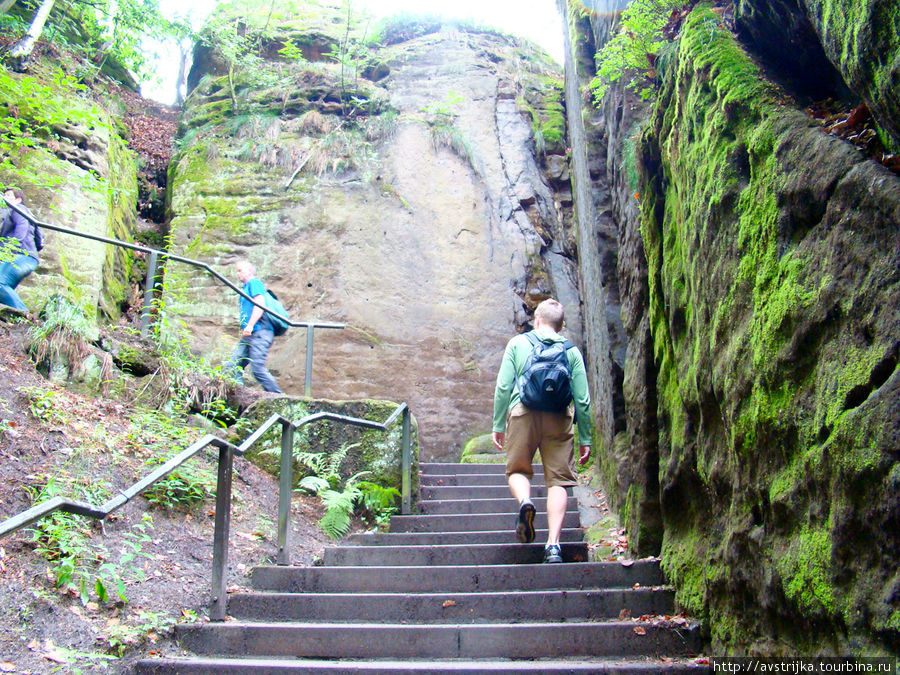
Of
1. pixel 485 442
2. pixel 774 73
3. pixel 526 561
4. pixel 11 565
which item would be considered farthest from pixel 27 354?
pixel 774 73

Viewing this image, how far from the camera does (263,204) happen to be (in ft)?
35.5

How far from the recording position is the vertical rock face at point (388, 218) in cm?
964

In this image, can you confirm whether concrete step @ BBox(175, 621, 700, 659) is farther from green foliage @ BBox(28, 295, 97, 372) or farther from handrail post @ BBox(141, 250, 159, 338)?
handrail post @ BBox(141, 250, 159, 338)

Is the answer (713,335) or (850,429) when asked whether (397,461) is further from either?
(850,429)

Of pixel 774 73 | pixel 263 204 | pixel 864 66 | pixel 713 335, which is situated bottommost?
pixel 713 335

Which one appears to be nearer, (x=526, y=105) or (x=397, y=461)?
(x=397, y=461)

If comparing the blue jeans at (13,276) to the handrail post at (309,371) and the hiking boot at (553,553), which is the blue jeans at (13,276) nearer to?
the handrail post at (309,371)

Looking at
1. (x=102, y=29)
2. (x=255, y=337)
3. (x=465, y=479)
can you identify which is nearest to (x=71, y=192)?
(x=255, y=337)

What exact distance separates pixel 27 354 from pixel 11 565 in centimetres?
304

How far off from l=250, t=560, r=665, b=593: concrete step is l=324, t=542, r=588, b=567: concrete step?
0.38m

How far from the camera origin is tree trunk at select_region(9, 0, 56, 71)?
939 centimetres

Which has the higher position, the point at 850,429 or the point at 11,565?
the point at 850,429

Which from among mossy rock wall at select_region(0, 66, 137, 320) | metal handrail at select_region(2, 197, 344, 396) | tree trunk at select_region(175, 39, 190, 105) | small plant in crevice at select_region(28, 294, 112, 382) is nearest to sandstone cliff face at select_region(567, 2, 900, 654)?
metal handrail at select_region(2, 197, 344, 396)

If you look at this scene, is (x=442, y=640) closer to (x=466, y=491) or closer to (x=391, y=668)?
(x=391, y=668)
